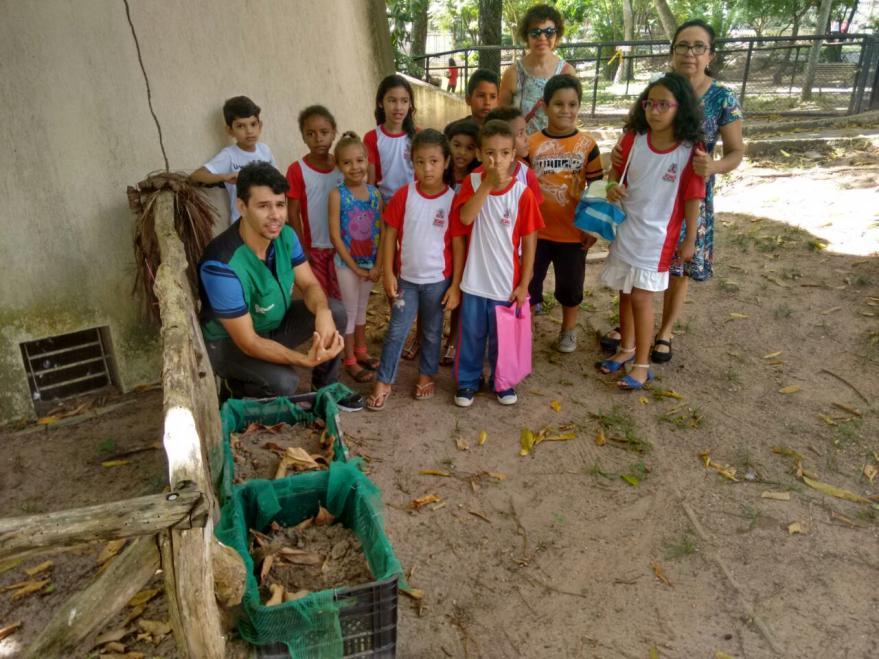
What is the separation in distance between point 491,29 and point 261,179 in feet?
30.3

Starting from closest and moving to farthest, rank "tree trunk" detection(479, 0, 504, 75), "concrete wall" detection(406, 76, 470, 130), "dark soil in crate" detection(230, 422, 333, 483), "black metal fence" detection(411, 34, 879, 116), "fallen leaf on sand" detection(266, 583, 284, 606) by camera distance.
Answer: "fallen leaf on sand" detection(266, 583, 284, 606)
"dark soil in crate" detection(230, 422, 333, 483)
"concrete wall" detection(406, 76, 470, 130)
"black metal fence" detection(411, 34, 879, 116)
"tree trunk" detection(479, 0, 504, 75)

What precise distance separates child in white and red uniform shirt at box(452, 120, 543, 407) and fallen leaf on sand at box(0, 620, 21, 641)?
8.49ft

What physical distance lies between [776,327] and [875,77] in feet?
25.5

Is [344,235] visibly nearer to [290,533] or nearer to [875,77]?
[290,533]

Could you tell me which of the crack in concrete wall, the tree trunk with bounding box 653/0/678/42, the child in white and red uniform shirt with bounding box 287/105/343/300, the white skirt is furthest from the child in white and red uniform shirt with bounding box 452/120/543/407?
the tree trunk with bounding box 653/0/678/42

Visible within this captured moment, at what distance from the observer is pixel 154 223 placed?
161 inches

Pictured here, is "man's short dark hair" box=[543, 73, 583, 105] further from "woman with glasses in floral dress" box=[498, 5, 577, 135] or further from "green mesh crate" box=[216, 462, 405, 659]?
"green mesh crate" box=[216, 462, 405, 659]

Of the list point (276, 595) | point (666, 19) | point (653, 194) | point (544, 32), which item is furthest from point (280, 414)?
point (666, 19)

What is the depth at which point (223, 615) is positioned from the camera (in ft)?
7.22

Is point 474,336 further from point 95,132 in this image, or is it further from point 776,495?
point 95,132

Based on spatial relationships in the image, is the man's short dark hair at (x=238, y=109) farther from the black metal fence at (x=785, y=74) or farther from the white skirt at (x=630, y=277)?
the black metal fence at (x=785, y=74)

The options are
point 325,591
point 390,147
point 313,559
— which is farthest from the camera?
→ point 390,147

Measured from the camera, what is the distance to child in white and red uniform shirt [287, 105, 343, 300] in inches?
168

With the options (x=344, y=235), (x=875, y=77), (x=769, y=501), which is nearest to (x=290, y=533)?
(x=344, y=235)
